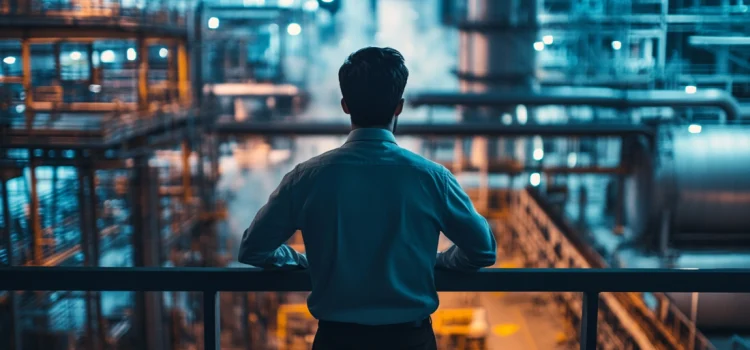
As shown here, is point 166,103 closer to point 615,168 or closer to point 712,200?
point 615,168

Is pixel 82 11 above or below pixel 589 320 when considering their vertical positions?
above

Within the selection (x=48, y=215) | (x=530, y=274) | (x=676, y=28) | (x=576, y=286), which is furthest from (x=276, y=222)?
(x=676, y=28)

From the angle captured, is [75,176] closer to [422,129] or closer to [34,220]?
[34,220]

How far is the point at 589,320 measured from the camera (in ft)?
5.71

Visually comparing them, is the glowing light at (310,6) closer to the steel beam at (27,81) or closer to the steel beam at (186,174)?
the steel beam at (186,174)

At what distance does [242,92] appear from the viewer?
634 inches

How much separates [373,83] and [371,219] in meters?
0.27

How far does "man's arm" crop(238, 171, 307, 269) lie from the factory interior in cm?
36

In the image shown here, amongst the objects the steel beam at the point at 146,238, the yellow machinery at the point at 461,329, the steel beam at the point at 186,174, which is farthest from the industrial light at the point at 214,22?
the yellow machinery at the point at 461,329

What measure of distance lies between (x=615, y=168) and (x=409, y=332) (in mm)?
9562

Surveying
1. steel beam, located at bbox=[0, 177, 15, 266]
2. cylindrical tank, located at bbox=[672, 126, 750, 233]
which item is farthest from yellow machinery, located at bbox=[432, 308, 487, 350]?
steel beam, located at bbox=[0, 177, 15, 266]

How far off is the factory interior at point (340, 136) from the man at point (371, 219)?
47 centimetres

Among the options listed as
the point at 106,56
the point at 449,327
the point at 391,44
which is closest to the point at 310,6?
the point at 391,44

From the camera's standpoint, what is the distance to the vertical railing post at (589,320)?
1718 mm
